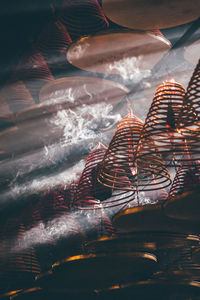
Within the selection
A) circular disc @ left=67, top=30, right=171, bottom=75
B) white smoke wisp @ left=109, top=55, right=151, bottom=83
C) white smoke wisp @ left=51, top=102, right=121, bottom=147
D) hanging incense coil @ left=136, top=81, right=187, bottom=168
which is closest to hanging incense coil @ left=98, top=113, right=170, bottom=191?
hanging incense coil @ left=136, top=81, right=187, bottom=168

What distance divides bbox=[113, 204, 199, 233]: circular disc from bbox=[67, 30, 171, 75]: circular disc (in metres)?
1.20

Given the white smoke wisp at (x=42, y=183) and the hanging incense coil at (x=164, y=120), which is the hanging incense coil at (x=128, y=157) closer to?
the hanging incense coil at (x=164, y=120)

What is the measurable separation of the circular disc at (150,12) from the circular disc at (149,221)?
1.32 m

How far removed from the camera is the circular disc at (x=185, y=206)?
191cm

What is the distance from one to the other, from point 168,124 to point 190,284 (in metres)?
2.22

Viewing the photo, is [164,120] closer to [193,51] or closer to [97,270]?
[193,51]

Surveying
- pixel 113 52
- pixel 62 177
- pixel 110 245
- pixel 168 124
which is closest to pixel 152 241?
pixel 110 245

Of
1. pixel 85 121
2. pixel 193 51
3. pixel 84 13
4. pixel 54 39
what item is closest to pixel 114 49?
pixel 84 13

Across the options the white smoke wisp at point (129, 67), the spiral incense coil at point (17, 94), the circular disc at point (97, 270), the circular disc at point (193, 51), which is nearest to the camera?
the circular disc at point (97, 270)

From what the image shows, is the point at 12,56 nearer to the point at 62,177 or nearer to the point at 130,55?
the point at 130,55

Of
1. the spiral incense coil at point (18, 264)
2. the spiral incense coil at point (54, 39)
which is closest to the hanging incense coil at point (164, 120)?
the spiral incense coil at point (54, 39)

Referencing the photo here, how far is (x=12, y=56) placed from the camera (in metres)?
2.75

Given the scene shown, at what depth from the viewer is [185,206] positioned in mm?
2086

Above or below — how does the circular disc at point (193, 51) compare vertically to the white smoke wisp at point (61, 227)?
above
